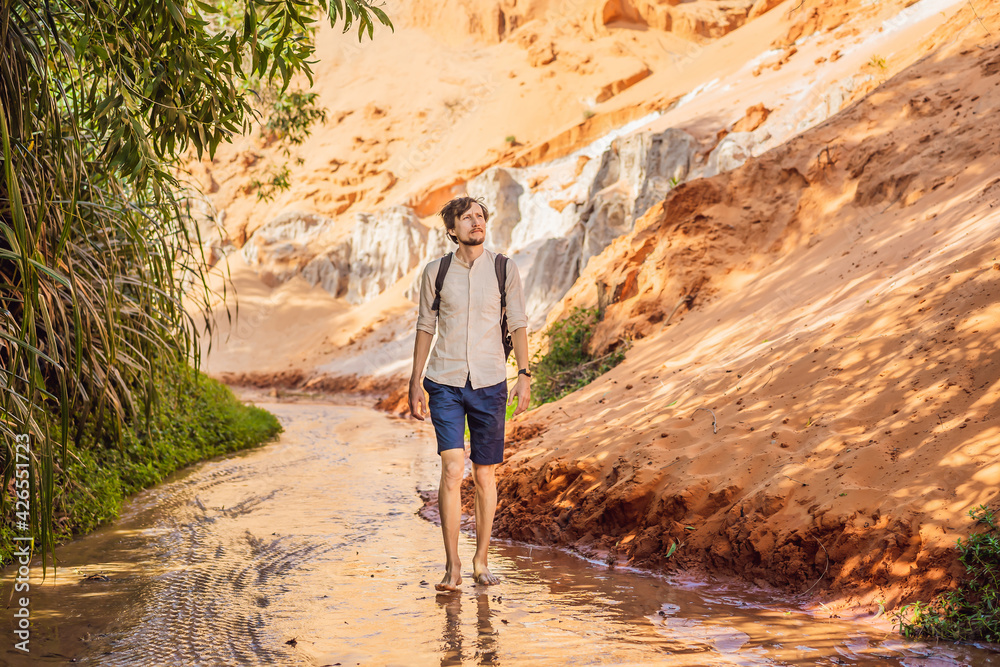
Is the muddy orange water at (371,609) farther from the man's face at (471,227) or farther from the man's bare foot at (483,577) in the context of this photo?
the man's face at (471,227)

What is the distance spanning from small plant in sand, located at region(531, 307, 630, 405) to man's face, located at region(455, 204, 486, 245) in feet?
19.7

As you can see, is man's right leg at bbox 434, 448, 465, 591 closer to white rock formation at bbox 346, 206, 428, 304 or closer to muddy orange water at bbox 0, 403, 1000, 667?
muddy orange water at bbox 0, 403, 1000, 667

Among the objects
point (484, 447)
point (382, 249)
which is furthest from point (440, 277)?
point (382, 249)

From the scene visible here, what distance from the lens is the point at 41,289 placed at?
360 cm

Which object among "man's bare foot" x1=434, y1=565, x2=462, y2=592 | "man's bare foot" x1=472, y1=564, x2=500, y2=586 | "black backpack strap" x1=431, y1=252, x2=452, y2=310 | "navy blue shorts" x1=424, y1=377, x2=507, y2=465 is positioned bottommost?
"man's bare foot" x1=472, y1=564, x2=500, y2=586

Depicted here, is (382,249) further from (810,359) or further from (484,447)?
(484,447)

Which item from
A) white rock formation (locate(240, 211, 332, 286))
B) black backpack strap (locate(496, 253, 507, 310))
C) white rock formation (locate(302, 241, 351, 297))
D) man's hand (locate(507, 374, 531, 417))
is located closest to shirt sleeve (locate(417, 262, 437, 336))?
black backpack strap (locate(496, 253, 507, 310))

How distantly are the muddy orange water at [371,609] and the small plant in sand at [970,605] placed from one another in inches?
3.5

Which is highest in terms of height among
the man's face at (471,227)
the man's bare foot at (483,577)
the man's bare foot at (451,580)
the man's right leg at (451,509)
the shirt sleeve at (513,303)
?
the man's face at (471,227)

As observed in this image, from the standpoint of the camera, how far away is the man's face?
4082 millimetres

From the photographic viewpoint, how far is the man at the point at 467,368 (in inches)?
157

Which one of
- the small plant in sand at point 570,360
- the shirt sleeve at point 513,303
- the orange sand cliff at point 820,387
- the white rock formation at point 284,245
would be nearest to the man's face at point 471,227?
the shirt sleeve at point 513,303

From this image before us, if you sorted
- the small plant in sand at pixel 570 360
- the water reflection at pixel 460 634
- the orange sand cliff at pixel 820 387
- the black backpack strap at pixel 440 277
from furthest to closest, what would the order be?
the small plant in sand at pixel 570 360
the black backpack strap at pixel 440 277
the orange sand cliff at pixel 820 387
the water reflection at pixel 460 634

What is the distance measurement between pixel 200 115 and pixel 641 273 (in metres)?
8.18
